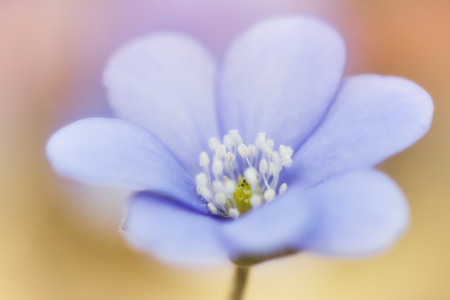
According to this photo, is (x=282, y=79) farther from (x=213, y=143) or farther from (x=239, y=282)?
(x=239, y=282)

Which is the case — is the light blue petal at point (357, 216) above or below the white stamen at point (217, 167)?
above

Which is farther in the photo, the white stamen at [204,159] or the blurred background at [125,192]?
the blurred background at [125,192]

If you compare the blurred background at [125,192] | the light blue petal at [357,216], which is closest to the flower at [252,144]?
the light blue petal at [357,216]

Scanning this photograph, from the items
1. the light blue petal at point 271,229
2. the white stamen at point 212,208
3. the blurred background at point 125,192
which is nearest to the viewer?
the light blue petal at point 271,229

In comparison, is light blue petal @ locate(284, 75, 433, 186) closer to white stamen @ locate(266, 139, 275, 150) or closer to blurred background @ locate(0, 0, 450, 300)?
white stamen @ locate(266, 139, 275, 150)

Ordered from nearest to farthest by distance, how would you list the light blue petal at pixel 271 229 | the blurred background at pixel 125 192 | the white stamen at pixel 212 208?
the light blue petal at pixel 271 229
the white stamen at pixel 212 208
the blurred background at pixel 125 192

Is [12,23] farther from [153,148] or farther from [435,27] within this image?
[435,27]

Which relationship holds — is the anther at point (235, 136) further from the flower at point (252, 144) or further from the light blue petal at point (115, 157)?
the light blue petal at point (115, 157)
